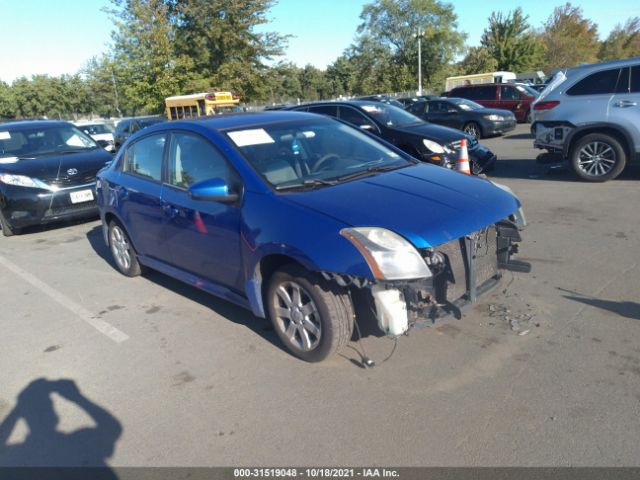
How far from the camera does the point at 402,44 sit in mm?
59812

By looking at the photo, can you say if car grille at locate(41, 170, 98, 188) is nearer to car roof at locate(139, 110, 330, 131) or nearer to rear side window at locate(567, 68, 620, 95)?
car roof at locate(139, 110, 330, 131)

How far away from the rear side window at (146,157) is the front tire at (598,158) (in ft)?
22.9

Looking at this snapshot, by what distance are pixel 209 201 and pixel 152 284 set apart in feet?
6.57

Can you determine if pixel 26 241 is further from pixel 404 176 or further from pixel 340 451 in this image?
pixel 340 451

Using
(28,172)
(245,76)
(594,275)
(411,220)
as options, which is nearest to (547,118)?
(594,275)

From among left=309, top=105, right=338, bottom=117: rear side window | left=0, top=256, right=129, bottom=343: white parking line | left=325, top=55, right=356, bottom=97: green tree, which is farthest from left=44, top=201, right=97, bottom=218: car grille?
left=325, top=55, right=356, bottom=97: green tree

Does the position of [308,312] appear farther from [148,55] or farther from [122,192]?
[148,55]

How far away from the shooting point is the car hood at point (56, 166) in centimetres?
796

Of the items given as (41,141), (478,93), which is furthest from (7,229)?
(478,93)

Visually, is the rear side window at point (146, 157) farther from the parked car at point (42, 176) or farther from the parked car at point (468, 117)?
the parked car at point (468, 117)

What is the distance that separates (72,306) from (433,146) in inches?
242

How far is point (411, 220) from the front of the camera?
3.13 metres

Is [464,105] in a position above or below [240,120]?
below

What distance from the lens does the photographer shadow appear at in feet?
9.19
